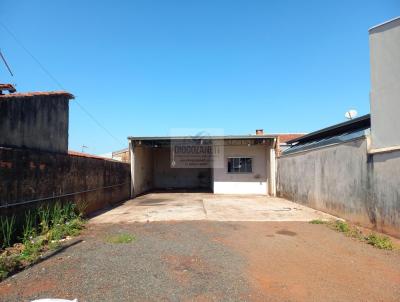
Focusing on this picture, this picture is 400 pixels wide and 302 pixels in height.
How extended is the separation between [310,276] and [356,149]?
4.73 metres

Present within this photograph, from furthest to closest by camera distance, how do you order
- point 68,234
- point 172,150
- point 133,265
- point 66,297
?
point 172,150, point 68,234, point 133,265, point 66,297

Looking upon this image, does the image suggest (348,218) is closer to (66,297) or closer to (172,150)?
(66,297)

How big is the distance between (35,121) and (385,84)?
26.2ft

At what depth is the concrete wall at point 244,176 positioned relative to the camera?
1616 centimetres

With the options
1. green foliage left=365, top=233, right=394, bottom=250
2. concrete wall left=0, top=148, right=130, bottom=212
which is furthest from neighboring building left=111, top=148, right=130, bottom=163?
green foliage left=365, top=233, right=394, bottom=250

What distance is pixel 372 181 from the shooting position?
6750 millimetres

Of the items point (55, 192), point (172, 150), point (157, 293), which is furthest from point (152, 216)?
point (172, 150)

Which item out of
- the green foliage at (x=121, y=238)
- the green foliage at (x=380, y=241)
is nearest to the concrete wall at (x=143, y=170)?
the green foliage at (x=121, y=238)

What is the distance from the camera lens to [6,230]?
198 inches

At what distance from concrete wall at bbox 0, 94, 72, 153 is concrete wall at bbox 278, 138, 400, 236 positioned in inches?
305

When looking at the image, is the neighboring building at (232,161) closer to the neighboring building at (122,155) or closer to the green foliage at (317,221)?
the neighboring building at (122,155)

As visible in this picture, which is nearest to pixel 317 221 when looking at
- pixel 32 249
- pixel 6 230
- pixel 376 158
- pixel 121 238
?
pixel 376 158

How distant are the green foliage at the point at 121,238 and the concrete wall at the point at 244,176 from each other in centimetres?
1034

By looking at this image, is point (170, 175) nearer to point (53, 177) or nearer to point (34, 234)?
point (53, 177)
